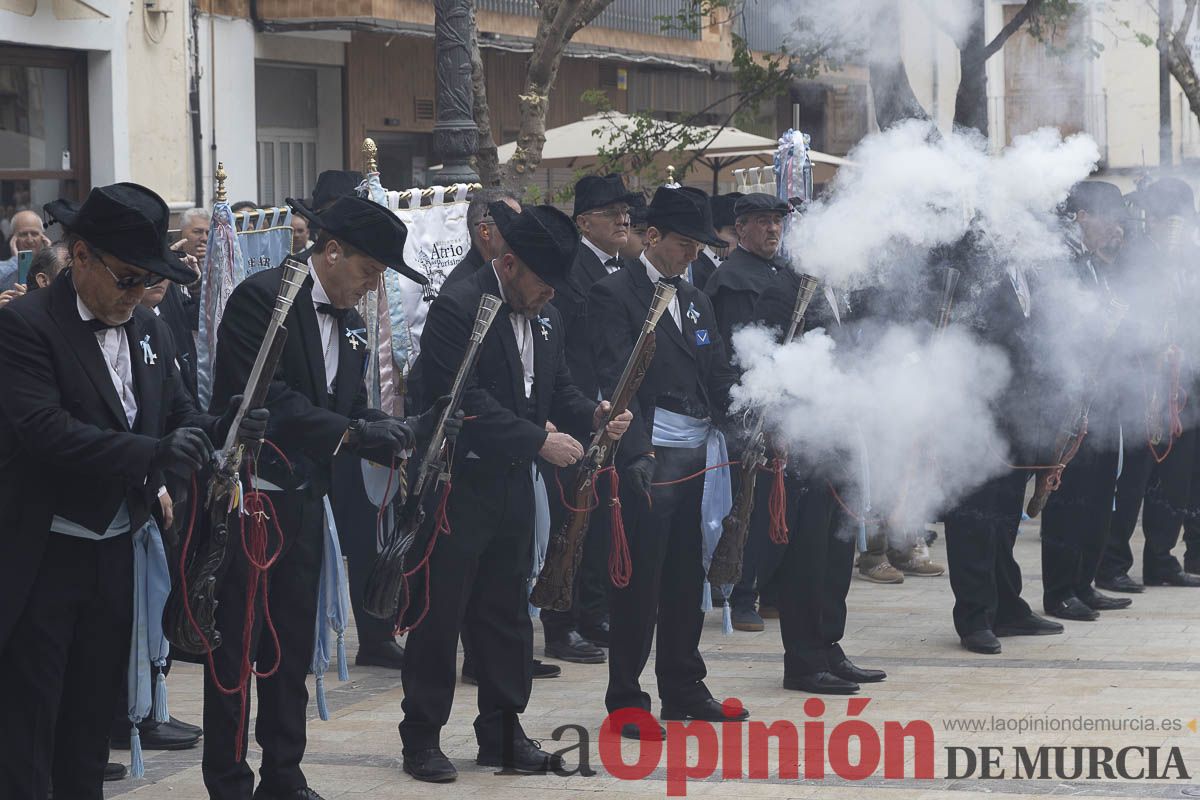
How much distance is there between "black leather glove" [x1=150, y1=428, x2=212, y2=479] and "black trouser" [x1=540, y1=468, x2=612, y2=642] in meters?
3.85

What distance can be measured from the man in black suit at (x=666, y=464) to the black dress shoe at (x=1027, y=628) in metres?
2.41

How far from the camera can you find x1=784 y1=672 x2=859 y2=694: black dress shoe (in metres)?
7.44

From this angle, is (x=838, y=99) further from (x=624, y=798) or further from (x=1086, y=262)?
(x=624, y=798)

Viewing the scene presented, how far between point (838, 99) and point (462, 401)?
1465cm

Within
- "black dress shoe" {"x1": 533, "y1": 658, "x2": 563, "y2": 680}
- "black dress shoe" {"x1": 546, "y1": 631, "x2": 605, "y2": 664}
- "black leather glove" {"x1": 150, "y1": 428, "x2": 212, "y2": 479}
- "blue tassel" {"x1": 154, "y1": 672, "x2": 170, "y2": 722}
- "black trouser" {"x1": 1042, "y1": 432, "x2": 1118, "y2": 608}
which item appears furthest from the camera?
"black trouser" {"x1": 1042, "y1": 432, "x2": 1118, "y2": 608}

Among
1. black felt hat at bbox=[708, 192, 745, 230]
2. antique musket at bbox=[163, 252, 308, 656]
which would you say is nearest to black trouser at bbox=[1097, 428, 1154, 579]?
black felt hat at bbox=[708, 192, 745, 230]

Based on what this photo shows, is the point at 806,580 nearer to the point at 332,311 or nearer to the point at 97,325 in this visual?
the point at 332,311

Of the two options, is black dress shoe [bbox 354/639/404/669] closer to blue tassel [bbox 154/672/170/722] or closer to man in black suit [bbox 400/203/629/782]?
man in black suit [bbox 400/203/629/782]

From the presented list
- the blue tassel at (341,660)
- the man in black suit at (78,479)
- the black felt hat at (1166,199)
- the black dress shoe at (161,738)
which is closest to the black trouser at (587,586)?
the blue tassel at (341,660)

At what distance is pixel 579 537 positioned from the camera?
6480 mm

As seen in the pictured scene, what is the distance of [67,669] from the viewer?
466cm

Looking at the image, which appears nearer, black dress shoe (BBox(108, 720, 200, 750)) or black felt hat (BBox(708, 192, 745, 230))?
black dress shoe (BBox(108, 720, 200, 750))

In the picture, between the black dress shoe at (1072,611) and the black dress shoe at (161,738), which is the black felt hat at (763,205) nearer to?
the black dress shoe at (1072,611)

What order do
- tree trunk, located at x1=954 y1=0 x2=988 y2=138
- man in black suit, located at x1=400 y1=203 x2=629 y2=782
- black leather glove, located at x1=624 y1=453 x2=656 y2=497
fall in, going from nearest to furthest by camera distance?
man in black suit, located at x1=400 y1=203 x2=629 y2=782 < black leather glove, located at x1=624 y1=453 x2=656 y2=497 < tree trunk, located at x1=954 y1=0 x2=988 y2=138
